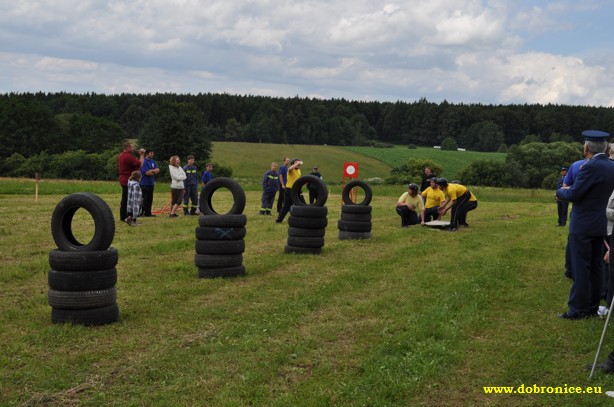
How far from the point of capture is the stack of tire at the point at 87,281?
7570 mm

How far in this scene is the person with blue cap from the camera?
8.02 meters

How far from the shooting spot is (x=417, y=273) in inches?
453

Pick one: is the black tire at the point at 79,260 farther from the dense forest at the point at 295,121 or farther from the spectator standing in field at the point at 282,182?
the dense forest at the point at 295,121

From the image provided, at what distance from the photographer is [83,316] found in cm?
759

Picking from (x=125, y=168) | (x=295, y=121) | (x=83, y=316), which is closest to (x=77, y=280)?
(x=83, y=316)

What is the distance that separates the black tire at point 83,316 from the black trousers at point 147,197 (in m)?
12.3

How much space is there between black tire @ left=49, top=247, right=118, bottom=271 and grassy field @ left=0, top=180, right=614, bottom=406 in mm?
689

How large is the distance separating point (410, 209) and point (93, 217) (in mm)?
13298

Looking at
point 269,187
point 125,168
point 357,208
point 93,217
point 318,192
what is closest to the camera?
point 93,217

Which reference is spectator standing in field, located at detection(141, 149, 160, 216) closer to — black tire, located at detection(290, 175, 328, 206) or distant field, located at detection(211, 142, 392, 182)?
black tire, located at detection(290, 175, 328, 206)

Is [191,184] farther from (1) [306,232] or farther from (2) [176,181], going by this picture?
(1) [306,232]

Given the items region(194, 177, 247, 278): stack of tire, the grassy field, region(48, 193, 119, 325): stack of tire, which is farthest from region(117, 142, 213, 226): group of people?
region(48, 193, 119, 325): stack of tire

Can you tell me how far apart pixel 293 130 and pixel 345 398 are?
11539 centimetres

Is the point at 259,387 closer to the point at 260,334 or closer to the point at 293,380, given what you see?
the point at 293,380
